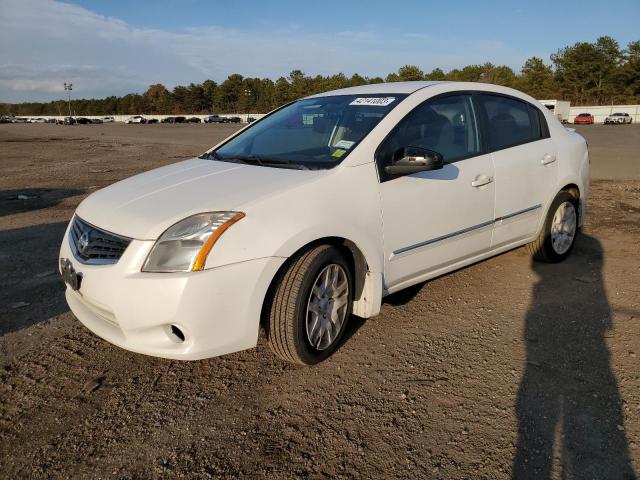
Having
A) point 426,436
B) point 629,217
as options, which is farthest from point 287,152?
point 629,217

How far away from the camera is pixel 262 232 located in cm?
264

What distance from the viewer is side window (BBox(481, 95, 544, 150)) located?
13.3 ft

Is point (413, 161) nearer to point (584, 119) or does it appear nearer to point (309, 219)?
point (309, 219)

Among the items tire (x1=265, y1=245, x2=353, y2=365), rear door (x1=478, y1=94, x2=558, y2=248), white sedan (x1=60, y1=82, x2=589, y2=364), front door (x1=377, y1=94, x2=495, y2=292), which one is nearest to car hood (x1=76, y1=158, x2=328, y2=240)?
white sedan (x1=60, y1=82, x2=589, y2=364)

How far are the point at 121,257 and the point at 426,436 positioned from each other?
1741 millimetres

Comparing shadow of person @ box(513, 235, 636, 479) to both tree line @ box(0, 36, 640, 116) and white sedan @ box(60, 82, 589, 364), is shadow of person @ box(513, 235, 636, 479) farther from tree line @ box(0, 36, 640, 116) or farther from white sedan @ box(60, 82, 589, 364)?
tree line @ box(0, 36, 640, 116)

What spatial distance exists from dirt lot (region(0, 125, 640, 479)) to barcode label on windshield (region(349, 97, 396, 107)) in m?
1.51

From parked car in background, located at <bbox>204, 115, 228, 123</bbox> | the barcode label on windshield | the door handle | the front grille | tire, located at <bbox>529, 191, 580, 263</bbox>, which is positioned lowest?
tire, located at <bbox>529, 191, 580, 263</bbox>

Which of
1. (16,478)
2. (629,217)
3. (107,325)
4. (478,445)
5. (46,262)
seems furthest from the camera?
(629,217)

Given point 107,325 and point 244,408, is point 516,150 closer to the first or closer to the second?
point 244,408

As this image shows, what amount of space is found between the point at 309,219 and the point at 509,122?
7.73 feet

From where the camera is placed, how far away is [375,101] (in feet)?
11.9

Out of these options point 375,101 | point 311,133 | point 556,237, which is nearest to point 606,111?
point 556,237

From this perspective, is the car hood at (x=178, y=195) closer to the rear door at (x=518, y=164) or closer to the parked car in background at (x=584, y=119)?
the rear door at (x=518, y=164)
